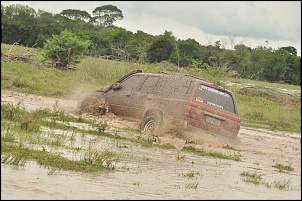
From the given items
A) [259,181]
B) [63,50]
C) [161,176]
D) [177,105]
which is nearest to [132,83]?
[177,105]

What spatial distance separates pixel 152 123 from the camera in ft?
40.4

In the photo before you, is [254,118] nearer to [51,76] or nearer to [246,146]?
[51,76]

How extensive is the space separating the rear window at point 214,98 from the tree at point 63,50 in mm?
16315

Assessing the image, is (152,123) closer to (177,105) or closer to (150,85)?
(177,105)

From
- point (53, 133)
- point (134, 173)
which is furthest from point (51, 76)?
point (134, 173)

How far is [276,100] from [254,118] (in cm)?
966

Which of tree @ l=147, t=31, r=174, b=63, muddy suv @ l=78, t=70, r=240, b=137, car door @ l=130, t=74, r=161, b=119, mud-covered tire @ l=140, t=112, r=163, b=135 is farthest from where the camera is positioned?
tree @ l=147, t=31, r=174, b=63

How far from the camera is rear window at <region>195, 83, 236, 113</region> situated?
12172 millimetres

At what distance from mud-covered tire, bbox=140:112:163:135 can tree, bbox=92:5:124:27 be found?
2651 inches

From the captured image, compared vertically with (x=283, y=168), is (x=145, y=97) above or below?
above

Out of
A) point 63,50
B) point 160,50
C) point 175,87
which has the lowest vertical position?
point 175,87

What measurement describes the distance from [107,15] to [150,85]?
6838 cm

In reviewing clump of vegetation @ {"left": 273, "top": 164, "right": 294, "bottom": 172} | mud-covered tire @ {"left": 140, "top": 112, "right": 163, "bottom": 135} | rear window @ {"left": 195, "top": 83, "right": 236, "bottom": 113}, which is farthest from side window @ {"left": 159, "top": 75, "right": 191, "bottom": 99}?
clump of vegetation @ {"left": 273, "top": 164, "right": 294, "bottom": 172}

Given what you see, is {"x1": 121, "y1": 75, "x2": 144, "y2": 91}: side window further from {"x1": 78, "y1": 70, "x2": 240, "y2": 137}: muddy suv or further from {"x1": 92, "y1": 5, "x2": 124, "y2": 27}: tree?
{"x1": 92, "y1": 5, "x2": 124, "y2": 27}: tree
